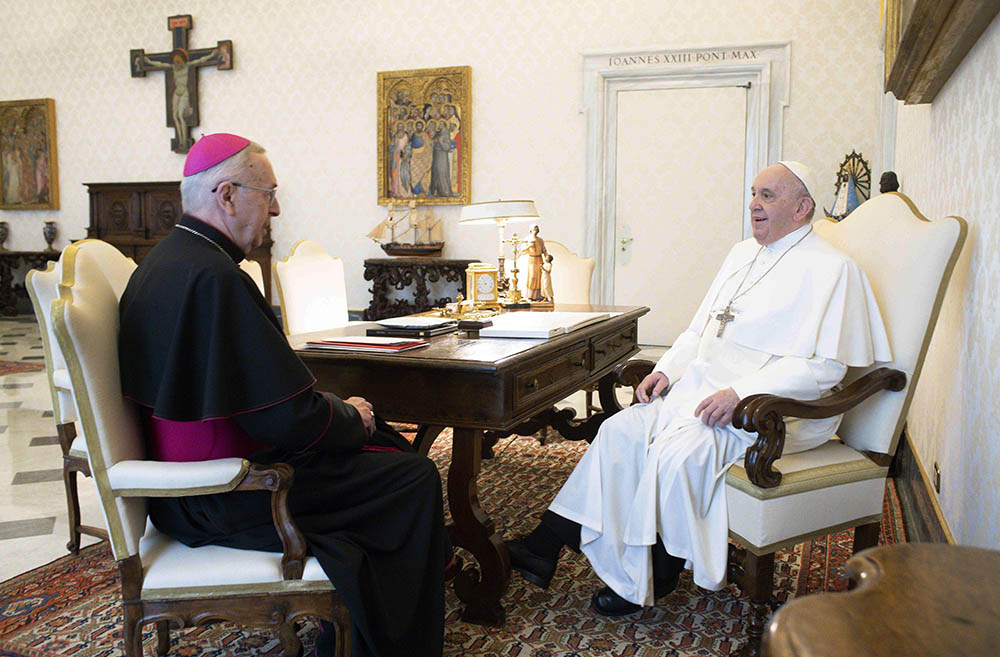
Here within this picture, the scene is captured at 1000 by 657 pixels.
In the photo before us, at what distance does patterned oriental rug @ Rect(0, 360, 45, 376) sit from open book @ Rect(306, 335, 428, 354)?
5510 mm

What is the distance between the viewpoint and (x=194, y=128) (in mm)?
9852

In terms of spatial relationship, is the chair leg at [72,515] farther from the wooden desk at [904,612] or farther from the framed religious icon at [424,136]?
the framed religious icon at [424,136]

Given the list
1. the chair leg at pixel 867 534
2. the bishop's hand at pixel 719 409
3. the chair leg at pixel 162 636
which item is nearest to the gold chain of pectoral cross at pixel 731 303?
the bishop's hand at pixel 719 409

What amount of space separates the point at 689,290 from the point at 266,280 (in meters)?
5.05

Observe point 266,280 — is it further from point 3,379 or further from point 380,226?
point 3,379

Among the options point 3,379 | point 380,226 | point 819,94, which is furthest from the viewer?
point 380,226

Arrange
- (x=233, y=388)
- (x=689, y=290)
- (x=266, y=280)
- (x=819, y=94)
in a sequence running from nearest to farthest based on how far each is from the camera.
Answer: (x=233, y=388) < (x=819, y=94) < (x=689, y=290) < (x=266, y=280)

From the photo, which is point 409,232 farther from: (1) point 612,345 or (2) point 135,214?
(1) point 612,345

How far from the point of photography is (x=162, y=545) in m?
1.87

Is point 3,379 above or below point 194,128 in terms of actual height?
below

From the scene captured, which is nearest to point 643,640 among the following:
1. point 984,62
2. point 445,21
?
point 984,62

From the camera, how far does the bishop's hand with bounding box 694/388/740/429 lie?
2.37 m

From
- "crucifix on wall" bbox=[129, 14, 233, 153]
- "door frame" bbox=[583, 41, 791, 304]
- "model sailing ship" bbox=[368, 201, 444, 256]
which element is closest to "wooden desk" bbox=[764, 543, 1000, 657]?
"door frame" bbox=[583, 41, 791, 304]

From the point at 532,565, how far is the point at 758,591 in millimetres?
726
